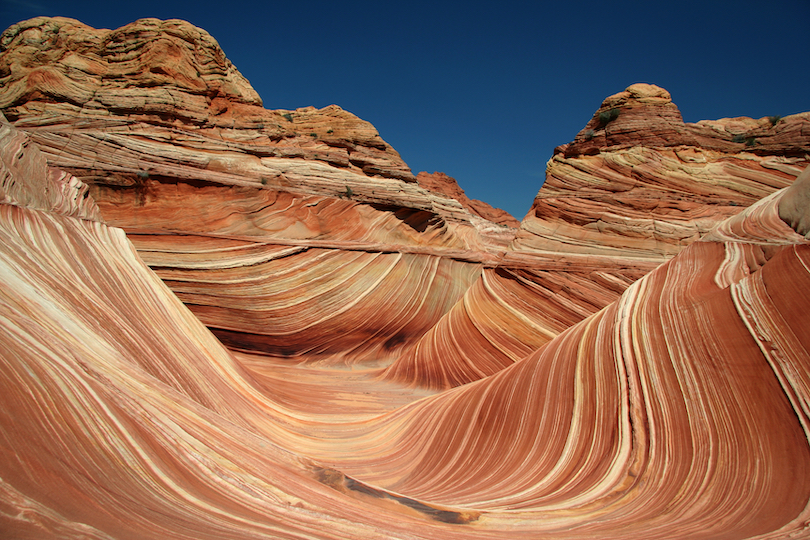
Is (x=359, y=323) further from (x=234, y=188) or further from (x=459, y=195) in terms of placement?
(x=459, y=195)

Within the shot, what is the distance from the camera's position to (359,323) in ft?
22.6

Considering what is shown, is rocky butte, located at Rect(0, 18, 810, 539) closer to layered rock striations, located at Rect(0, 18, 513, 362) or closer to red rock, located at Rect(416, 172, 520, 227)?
layered rock striations, located at Rect(0, 18, 513, 362)

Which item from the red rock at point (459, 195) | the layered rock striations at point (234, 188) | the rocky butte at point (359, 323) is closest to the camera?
the rocky butte at point (359, 323)

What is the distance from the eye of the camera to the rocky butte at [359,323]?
1.57 meters

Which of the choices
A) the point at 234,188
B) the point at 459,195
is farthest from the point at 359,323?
the point at 459,195

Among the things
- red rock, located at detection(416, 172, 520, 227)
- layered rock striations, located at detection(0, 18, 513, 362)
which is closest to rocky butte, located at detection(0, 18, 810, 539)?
layered rock striations, located at detection(0, 18, 513, 362)

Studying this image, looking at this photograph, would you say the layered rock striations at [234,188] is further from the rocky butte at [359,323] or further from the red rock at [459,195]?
the red rock at [459,195]

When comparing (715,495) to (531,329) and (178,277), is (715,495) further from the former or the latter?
(178,277)

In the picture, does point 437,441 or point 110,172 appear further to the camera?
point 110,172

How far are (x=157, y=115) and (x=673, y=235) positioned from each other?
8.42 m

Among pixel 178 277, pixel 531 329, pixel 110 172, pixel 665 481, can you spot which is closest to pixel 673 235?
pixel 531 329

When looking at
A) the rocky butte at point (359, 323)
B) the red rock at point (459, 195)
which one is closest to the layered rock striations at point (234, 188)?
the rocky butte at point (359, 323)

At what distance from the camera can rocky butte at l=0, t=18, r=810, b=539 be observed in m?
1.57

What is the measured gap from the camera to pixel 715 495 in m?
1.90
